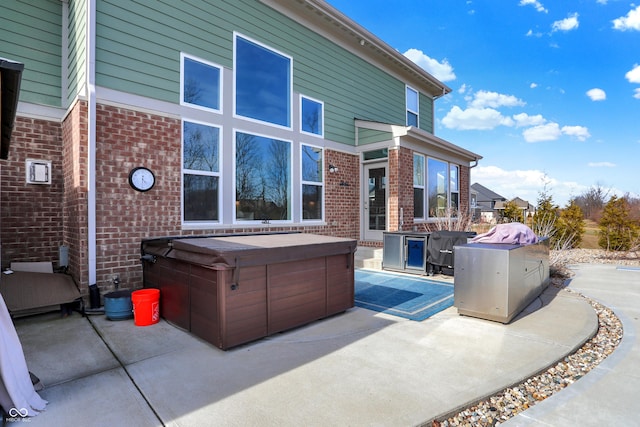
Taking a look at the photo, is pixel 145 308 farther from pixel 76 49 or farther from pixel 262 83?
pixel 262 83

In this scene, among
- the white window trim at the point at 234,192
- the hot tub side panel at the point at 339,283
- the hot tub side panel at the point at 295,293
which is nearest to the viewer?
the hot tub side panel at the point at 295,293

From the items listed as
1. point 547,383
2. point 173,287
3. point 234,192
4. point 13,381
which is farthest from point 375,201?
point 13,381

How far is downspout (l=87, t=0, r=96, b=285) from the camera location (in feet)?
14.9

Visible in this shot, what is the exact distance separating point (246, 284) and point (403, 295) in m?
3.14

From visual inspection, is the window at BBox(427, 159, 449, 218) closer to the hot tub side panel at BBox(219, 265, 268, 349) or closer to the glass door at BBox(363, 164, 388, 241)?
the glass door at BBox(363, 164, 388, 241)

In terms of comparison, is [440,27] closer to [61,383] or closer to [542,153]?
[61,383]

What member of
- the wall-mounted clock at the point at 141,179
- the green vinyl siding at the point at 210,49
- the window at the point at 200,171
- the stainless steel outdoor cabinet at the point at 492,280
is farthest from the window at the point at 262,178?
the stainless steel outdoor cabinet at the point at 492,280

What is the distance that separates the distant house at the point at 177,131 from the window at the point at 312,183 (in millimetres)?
33

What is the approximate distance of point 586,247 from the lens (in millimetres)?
11859

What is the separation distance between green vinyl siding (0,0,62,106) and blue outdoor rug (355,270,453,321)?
20.3 ft

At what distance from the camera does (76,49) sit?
4.99m

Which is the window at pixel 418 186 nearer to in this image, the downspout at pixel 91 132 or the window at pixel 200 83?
the window at pixel 200 83

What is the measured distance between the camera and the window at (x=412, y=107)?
37.0 ft

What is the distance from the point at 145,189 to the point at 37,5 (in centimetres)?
349
